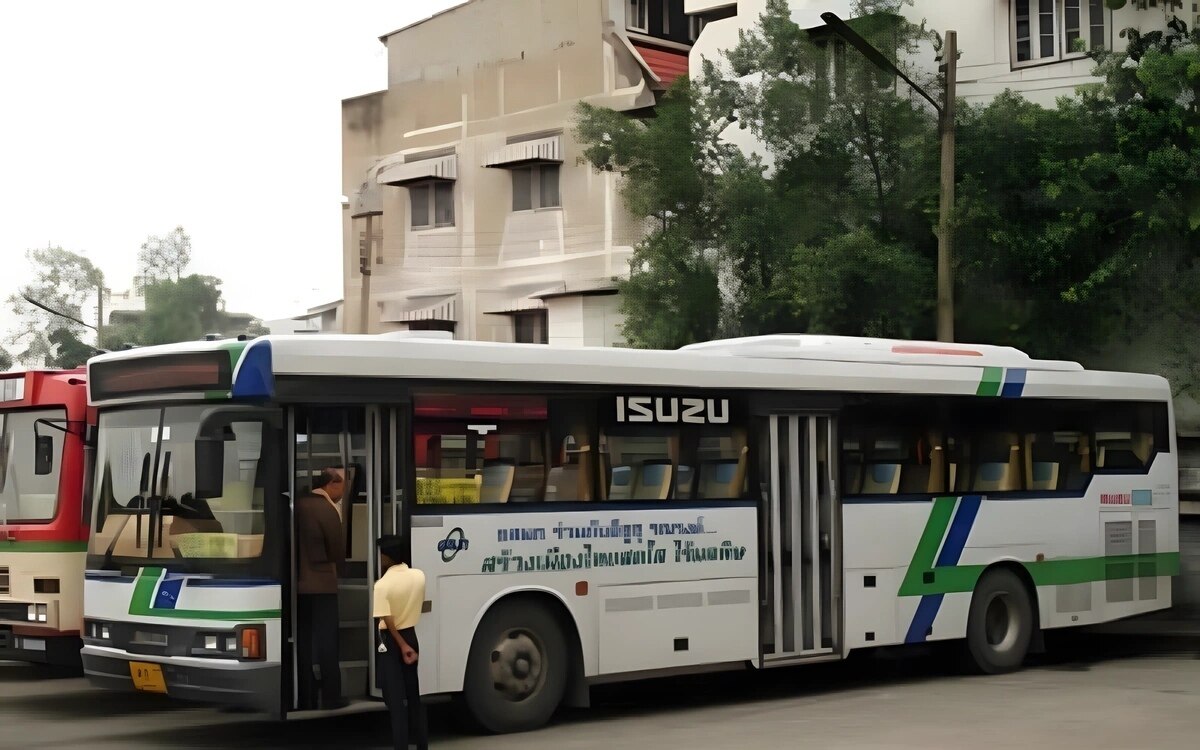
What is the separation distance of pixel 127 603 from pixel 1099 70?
20.4 meters

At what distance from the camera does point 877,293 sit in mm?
27531

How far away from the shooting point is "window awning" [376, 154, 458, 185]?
42.4m

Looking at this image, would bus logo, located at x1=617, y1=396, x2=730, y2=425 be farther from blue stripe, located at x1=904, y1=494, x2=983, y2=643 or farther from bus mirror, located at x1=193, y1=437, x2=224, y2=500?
bus mirror, located at x1=193, y1=437, x2=224, y2=500

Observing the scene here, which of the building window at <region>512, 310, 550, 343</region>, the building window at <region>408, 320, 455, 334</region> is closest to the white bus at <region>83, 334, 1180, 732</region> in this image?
the building window at <region>512, 310, 550, 343</region>

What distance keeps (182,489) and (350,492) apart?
1.13m

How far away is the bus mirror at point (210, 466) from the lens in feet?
36.6

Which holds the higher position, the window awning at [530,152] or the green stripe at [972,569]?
the window awning at [530,152]

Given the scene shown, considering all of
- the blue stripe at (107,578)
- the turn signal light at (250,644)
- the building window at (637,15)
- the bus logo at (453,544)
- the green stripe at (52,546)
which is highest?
the building window at (637,15)

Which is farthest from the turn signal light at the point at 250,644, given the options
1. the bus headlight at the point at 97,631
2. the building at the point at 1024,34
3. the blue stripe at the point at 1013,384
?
the building at the point at 1024,34

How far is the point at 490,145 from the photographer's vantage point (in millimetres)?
41625

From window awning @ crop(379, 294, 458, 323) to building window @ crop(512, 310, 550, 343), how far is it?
249 centimetres

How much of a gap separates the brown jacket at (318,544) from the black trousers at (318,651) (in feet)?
0.28

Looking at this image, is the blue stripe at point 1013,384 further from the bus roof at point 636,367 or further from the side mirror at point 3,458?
the side mirror at point 3,458

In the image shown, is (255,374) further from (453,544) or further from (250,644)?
(453,544)
